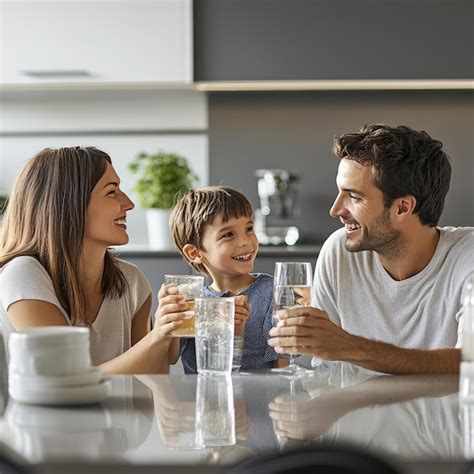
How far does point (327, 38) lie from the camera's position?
4254 mm

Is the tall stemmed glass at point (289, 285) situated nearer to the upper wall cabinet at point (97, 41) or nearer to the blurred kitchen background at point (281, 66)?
the blurred kitchen background at point (281, 66)

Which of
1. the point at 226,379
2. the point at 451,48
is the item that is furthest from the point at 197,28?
the point at 226,379

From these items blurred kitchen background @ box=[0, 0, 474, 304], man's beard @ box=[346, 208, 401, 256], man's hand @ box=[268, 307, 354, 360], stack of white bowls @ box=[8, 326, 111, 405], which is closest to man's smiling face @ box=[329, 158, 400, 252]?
man's beard @ box=[346, 208, 401, 256]

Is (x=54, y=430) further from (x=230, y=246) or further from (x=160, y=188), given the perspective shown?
(x=160, y=188)

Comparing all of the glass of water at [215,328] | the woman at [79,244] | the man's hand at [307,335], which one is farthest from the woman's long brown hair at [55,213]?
the man's hand at [307,335]

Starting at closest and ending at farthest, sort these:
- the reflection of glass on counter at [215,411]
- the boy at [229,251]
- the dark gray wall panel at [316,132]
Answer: the reflection of glass on counter at [215,411], the boy at [229,251], the dark gray wall panel at [316,132]

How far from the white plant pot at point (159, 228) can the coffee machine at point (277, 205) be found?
41 cm

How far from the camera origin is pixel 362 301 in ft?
8.07

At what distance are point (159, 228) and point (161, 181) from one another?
0.21m

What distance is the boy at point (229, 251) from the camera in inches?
96.8

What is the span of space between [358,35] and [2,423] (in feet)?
10.4

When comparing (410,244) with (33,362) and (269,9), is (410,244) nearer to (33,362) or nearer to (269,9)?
(33,362)

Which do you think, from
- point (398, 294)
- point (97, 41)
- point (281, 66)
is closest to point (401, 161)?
point (398, 294)

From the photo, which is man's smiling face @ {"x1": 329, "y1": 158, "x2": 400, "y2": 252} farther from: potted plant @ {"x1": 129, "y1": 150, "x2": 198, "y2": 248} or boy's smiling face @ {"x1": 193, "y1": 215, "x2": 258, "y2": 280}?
potted plant @ {"x1": 129, "y1": 150, "x2": 198, "y2": 248}
